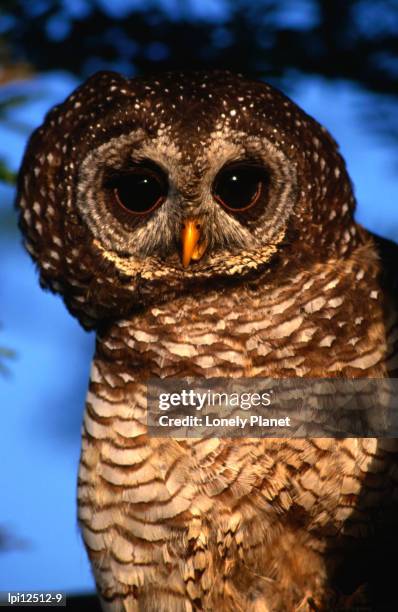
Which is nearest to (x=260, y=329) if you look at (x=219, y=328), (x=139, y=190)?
(x=219, y=328)

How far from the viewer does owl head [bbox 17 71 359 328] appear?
3.51 metres

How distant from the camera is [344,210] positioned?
A: 148 inches

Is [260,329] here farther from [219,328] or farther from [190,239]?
[190,239]

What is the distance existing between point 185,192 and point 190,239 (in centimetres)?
15

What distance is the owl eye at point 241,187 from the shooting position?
3592 millimetres

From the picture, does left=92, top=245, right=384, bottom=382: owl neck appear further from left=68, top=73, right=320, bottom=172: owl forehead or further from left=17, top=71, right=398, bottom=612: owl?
left=68, top=73, right=320, bottom=172: owl forehead

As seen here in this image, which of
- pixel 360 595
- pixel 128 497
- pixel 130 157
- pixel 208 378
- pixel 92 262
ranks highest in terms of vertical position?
pixel 130 157

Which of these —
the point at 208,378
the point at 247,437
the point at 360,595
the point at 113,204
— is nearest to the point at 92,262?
the point at 113,204

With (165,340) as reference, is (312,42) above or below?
above

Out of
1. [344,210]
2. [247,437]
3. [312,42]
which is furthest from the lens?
[312,42]

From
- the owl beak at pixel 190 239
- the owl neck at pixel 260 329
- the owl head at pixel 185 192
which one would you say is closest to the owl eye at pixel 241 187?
the owl head at pixel 185 192

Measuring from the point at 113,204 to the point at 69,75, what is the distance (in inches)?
32.8

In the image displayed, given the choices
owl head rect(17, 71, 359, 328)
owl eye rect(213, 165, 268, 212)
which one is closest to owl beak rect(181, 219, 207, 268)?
owl head rect(17, 71, 359, 328)

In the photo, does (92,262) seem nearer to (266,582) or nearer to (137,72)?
(137,72)
